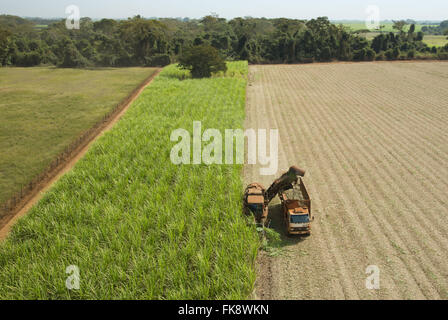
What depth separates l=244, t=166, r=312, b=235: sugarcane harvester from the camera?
862 centimetres

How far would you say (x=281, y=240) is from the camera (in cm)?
878

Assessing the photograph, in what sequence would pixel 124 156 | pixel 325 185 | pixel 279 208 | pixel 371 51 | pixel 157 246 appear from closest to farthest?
pixel 157 246
pixel 279 208
pixel 325 185
pixel 124 156
pixel 371 51

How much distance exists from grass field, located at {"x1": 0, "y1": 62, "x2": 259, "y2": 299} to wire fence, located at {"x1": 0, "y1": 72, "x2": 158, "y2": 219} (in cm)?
143

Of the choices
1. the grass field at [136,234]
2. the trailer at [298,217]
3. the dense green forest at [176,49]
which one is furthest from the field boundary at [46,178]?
the dense green forest at [176,49]

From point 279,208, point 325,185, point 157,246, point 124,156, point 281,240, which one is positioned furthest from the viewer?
point 124,156

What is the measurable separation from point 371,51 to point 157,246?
51940 millimetres

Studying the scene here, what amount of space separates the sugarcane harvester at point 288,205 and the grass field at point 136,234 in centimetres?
57

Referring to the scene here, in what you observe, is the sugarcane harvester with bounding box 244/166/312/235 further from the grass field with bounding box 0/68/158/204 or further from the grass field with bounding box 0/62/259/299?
the grass field with bounding box 0/68/158/204

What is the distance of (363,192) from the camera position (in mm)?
11117

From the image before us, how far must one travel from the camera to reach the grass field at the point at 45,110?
14.6 m

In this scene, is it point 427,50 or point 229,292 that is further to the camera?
point 427,50

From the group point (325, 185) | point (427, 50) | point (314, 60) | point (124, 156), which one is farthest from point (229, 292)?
point (427, 50)

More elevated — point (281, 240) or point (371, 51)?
point (371, 51)

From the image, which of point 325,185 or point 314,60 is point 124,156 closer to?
point 325,185
